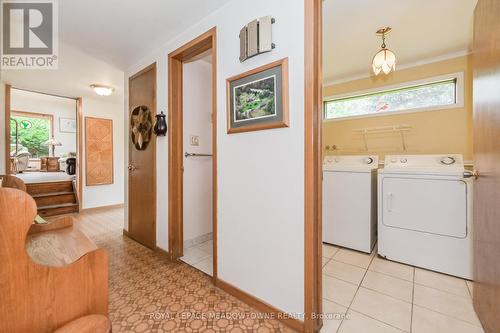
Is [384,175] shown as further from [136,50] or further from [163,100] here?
[136,50]

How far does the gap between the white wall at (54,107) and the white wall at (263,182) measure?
5.80m

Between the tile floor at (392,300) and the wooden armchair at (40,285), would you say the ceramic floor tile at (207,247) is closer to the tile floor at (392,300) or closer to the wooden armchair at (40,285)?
the tile floor at (392,300)

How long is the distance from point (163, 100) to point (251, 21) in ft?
4.36

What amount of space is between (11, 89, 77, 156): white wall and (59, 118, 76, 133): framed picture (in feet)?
0.21

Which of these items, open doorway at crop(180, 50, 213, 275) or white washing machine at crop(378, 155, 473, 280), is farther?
open doorway at crop(180, 50, 213, 275)

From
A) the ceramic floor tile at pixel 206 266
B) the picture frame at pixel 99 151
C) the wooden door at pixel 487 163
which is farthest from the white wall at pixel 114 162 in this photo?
Answer: the wooden door at pixel 487 163

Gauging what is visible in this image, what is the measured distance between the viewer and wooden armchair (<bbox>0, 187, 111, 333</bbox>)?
2.10 ft

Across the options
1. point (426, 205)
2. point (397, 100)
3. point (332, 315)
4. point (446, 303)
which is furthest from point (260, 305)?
point (397, 100)

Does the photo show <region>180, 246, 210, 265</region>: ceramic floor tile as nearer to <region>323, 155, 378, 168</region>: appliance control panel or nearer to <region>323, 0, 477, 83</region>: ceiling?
<region>323, 155, 378, 168</region>: appliance control panel

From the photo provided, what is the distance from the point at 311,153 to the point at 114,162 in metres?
4.88

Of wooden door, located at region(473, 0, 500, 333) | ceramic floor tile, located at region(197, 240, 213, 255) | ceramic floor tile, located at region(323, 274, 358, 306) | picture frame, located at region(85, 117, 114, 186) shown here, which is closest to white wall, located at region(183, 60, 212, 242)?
ceramic floor tile, located at region(197, 240, 213, 255)

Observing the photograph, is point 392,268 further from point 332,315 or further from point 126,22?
point 126,22

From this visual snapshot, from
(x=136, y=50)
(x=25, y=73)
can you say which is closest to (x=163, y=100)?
(x=136, y=50)

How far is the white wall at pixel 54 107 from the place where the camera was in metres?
5.66
